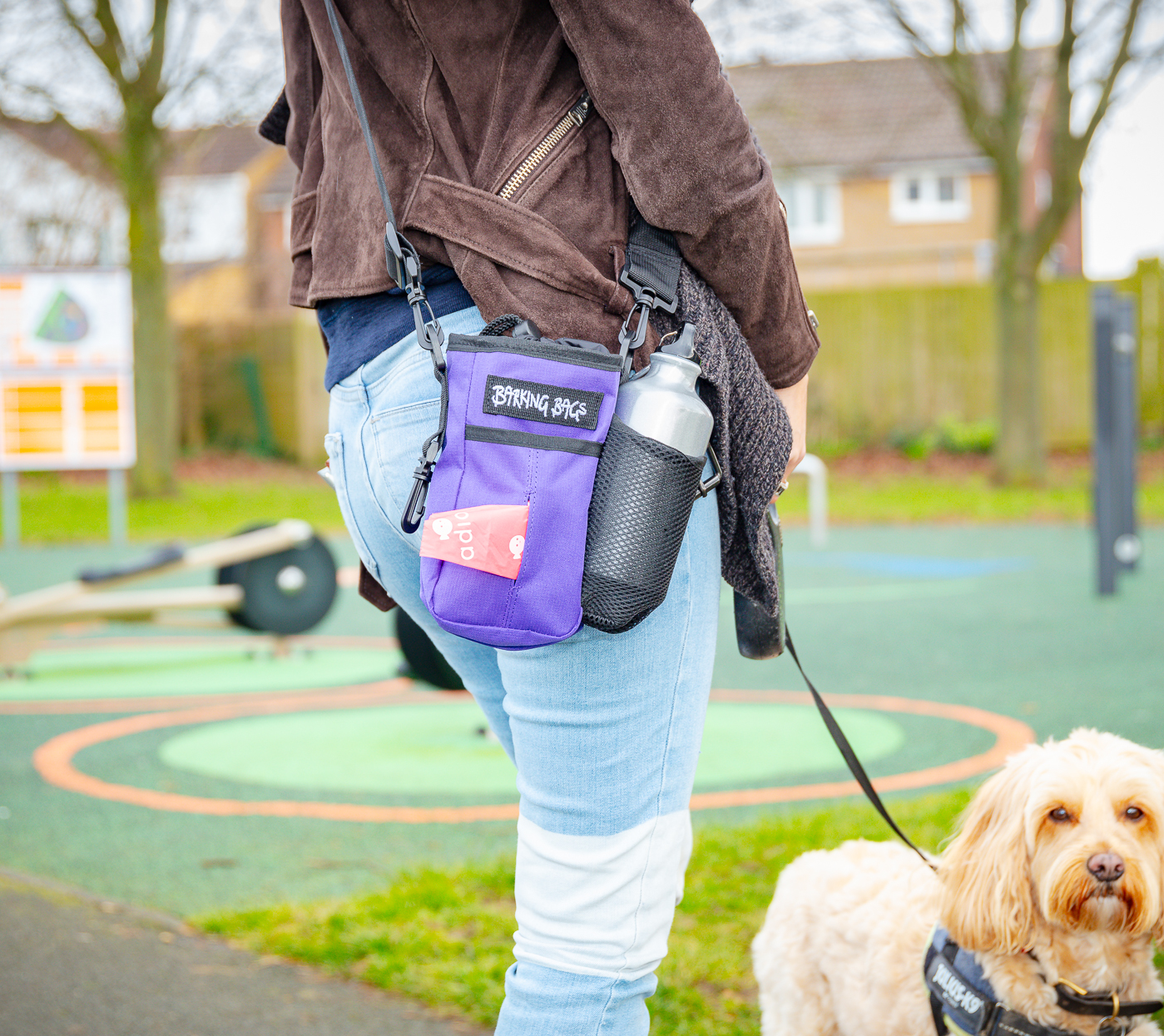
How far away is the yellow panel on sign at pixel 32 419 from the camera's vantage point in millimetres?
15125

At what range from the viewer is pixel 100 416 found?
49.7ft

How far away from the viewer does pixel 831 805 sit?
4.25 meters

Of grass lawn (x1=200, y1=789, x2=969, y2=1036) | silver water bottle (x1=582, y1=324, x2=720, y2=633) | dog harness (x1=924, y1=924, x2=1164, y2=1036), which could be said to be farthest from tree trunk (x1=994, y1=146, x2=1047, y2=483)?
silver water bottle (x1=582, y1=324, x2=720, y2=633)

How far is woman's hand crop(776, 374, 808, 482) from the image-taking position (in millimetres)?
1665

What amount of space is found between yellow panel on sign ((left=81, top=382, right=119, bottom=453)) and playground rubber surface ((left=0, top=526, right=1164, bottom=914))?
265 inches

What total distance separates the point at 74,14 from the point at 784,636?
18.0 metres

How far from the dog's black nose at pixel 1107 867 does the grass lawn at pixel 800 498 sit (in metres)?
12.6

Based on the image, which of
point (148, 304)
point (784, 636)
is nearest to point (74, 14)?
point (148, 304)

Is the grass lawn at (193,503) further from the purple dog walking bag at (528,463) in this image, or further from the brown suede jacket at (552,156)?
the purple dog walking bag at (528,463)

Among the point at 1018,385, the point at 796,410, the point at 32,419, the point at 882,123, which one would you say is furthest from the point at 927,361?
the point at 796,410

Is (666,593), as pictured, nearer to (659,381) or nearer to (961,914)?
(659,381)

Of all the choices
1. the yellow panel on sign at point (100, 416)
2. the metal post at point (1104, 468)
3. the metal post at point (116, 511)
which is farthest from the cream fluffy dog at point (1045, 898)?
the yellow panel on sign at point (100, 416)

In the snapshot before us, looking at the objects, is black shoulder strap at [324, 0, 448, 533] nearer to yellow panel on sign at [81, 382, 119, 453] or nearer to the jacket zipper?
the jacket zipper

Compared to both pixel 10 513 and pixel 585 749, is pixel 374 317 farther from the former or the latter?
pixel 10 513
